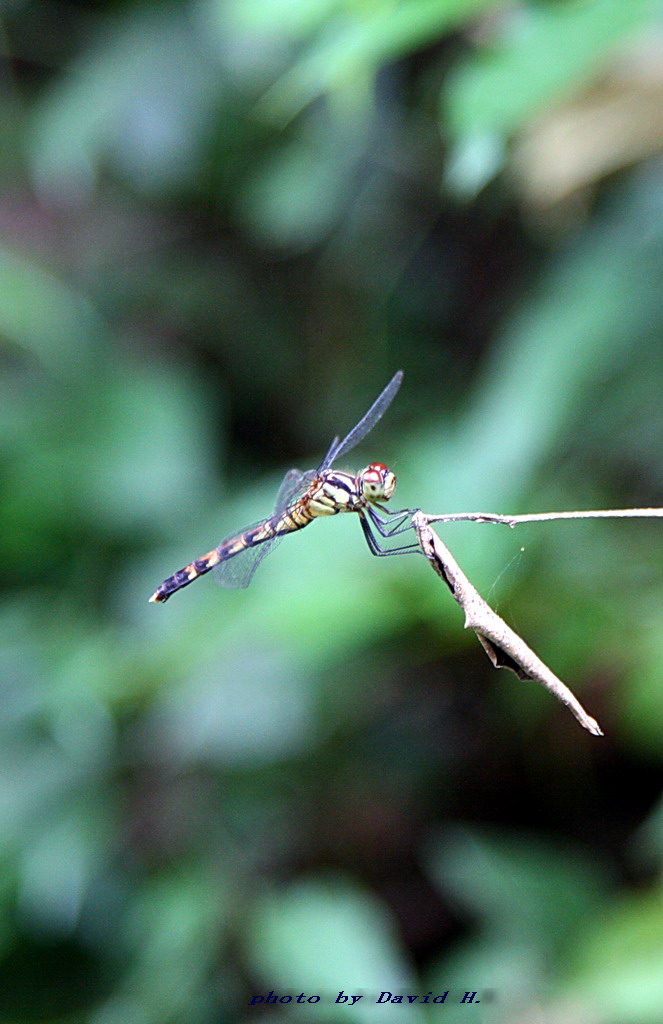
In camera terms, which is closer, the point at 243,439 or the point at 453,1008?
the point at 453,1008

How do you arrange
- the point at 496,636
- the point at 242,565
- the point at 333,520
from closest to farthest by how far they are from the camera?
the point at 496,636 < the point at 242,565 < the point at 333,520

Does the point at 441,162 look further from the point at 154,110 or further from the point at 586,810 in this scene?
the point at 586,810

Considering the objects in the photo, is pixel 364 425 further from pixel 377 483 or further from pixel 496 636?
pixel 496 636

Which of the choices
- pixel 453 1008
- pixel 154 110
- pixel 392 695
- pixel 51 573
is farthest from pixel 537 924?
pixel 154 110

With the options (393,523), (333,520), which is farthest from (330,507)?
(333,520)

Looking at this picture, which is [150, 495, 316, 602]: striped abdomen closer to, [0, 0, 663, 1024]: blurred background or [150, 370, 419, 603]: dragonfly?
[150, 370, 419, 603]: dragonfly

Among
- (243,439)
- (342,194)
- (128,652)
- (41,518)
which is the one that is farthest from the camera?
(243,439)

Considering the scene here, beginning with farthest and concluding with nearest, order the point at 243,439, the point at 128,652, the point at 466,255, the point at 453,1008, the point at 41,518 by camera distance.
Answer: the point at 243,439 → the point at 466,255 → the point at 41,518 → the point at 128,652 → the point at 453,1008
